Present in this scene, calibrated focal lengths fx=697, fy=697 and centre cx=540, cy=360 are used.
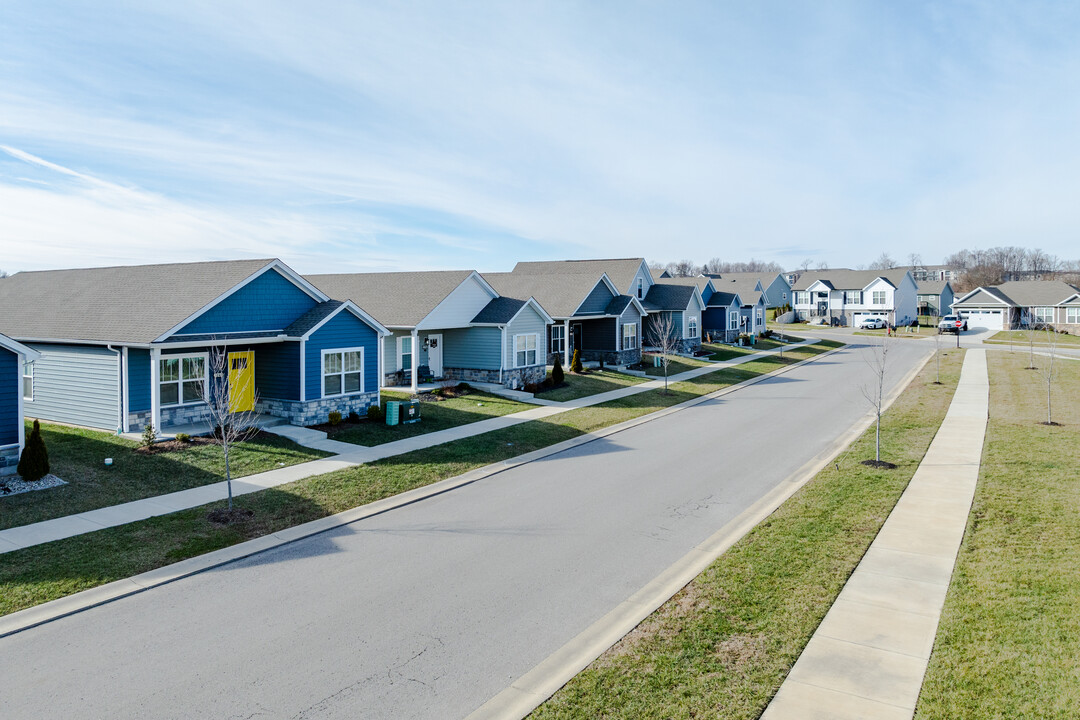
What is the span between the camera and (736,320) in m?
59.2

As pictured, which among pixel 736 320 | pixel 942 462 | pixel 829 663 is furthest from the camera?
pixel 736 320

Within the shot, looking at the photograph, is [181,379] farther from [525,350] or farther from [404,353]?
[525,350]

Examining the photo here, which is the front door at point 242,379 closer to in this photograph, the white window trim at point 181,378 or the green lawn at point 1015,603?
the white window trim at point 181,378

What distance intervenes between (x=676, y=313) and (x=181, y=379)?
114ft

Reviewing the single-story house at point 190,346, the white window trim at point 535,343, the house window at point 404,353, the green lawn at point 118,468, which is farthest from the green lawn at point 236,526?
the house window at point 404,353

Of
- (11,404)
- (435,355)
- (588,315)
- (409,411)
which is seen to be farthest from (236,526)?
(588,315)

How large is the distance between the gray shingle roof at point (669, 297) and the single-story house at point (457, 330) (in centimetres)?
1686

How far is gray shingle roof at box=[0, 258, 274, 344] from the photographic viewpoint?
2052 centimetres

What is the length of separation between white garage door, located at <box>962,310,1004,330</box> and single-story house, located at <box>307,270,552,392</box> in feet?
223

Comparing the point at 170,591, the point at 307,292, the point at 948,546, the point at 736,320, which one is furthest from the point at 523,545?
the point at 736,320

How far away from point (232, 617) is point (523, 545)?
4.64 meters

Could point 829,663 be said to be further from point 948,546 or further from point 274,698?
point 274,698

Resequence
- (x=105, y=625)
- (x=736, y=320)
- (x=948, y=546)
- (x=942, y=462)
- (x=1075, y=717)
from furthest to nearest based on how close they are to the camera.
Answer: (x=736, y=320) < (x=942, y=462) < (x=948, y=546) < (x=105, y=625) < (x=1075, y=717)

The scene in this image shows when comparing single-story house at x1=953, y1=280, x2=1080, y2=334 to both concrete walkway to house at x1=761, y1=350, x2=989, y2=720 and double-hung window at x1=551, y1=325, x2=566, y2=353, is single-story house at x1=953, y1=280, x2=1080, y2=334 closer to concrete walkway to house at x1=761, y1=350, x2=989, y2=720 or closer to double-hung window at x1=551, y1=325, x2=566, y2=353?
double-hung window at x1=551, y1=325, x2=566, y2=353
